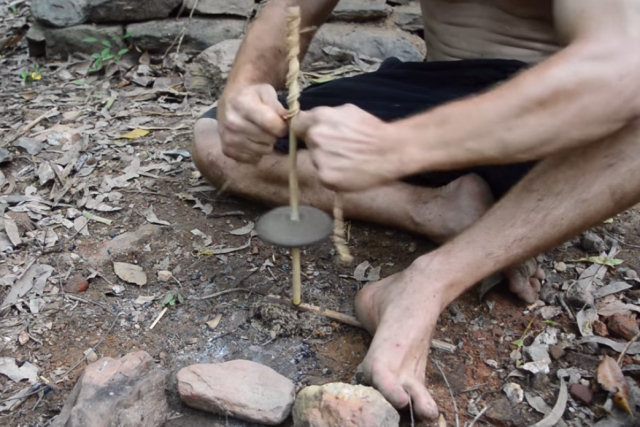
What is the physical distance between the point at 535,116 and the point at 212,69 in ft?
7.12

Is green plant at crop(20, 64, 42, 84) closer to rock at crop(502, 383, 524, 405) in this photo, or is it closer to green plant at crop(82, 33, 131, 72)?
green plant at crop(82, 33, 131, 72)

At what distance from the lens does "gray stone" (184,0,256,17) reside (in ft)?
12.0

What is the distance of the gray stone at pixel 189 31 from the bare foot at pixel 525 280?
2.32m

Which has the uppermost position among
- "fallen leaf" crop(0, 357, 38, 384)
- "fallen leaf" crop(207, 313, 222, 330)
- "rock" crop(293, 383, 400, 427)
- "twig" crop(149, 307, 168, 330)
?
A: "rock" crop(293, 383, 400, 427)

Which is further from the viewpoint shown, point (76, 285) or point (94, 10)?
point (94, 10)

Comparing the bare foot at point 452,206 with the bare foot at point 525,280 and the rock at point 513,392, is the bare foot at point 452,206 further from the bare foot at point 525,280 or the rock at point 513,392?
the rock at point 513,392

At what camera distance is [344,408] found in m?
1.35

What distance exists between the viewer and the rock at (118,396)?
4.72 ft

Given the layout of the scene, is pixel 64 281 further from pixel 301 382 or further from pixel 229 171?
pixel 301 382

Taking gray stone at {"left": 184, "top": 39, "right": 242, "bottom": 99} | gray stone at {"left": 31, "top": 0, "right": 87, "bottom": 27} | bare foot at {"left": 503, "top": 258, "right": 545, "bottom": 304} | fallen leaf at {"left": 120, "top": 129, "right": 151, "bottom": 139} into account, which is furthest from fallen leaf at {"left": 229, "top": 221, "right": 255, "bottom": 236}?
gray stone at {"left": 31, "top": 0, "right": 87, "bottom": 27}

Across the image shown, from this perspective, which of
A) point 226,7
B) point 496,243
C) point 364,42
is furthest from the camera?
point 226,7

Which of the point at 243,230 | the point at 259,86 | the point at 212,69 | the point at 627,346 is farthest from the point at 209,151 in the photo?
the point at 627,346

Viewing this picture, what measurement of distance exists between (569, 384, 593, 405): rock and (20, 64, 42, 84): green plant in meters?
3.04

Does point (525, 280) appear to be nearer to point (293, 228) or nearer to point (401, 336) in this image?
point (401, 336)
